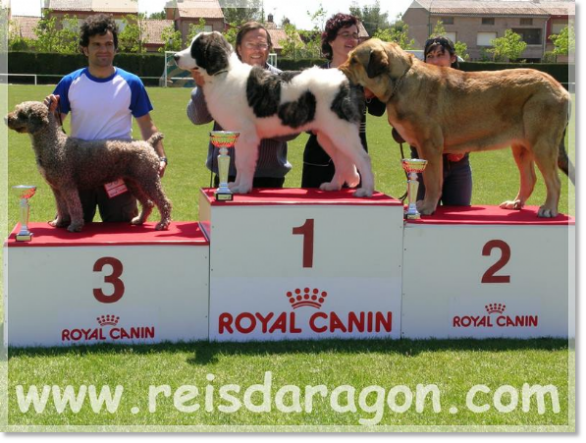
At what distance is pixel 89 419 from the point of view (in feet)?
10.6

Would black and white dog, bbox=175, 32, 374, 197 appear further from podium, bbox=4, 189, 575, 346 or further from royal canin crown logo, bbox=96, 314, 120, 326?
royal canin crown logo, bbox=96, 314, 120, 326

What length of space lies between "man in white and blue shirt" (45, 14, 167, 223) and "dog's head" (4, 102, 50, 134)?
28cm

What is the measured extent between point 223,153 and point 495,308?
188 cm

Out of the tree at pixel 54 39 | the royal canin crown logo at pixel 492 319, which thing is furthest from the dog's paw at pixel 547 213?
the tree at pixel 54 39

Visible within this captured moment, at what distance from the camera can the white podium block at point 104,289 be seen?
3918 millimetres

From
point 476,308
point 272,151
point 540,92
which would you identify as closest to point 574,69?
point 540,92

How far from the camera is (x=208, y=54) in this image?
4102 mm

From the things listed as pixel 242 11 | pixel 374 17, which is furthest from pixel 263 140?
pixel 242 11

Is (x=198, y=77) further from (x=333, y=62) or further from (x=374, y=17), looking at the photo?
(x=374, y=17)

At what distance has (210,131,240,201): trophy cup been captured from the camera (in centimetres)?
397

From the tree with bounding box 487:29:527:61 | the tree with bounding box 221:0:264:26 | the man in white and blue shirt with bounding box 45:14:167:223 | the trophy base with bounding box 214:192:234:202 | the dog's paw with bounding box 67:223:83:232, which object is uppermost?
the tree with bounding box 487:29:527:61

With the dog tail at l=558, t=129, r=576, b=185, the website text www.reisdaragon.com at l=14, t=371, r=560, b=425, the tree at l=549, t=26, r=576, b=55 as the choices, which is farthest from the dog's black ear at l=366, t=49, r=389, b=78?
the tree at l=549, t=26, r=576, b=55

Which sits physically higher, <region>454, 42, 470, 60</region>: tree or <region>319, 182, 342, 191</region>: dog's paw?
<region>454, 42, 470, 60</region>: tree

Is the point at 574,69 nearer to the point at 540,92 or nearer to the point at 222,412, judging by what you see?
the point at 540,92
